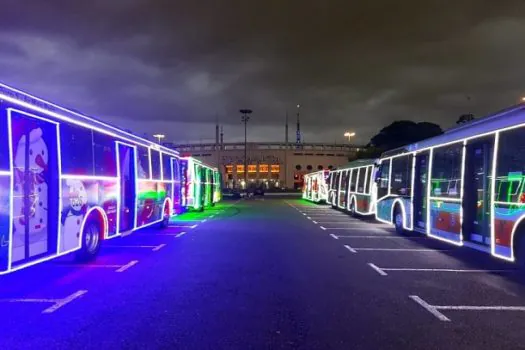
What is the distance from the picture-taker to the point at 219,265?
36.8 ft

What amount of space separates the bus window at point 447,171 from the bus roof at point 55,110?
7.91 meters

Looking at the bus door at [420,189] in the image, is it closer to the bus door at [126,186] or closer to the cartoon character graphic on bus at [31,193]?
the bus door at [126,186]

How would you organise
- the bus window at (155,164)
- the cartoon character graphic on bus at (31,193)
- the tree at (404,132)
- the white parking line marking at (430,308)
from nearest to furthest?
the white parking line marking at (430,308)
the cartoon character graphic on bus at (31,193)
the bus window at (155,164)
the tree at (404,132)

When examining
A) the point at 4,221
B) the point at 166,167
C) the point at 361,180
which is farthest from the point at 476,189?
the point at 361,180

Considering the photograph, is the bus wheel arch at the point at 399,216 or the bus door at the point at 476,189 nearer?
the bus door at the point at 476,189

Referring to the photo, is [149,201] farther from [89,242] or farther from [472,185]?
[472,185]

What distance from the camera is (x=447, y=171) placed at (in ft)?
43.2

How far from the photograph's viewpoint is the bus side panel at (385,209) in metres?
18.7

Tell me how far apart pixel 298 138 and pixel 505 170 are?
6263 inches

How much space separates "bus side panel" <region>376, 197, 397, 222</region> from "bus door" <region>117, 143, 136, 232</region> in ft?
29.5

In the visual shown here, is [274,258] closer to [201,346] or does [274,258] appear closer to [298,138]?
[201,346]

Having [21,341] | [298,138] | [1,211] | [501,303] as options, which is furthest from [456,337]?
[298,138]

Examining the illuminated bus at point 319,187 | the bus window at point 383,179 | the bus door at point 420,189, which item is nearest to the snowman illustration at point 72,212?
the bus door at point 420,189

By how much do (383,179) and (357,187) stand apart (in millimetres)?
7854
